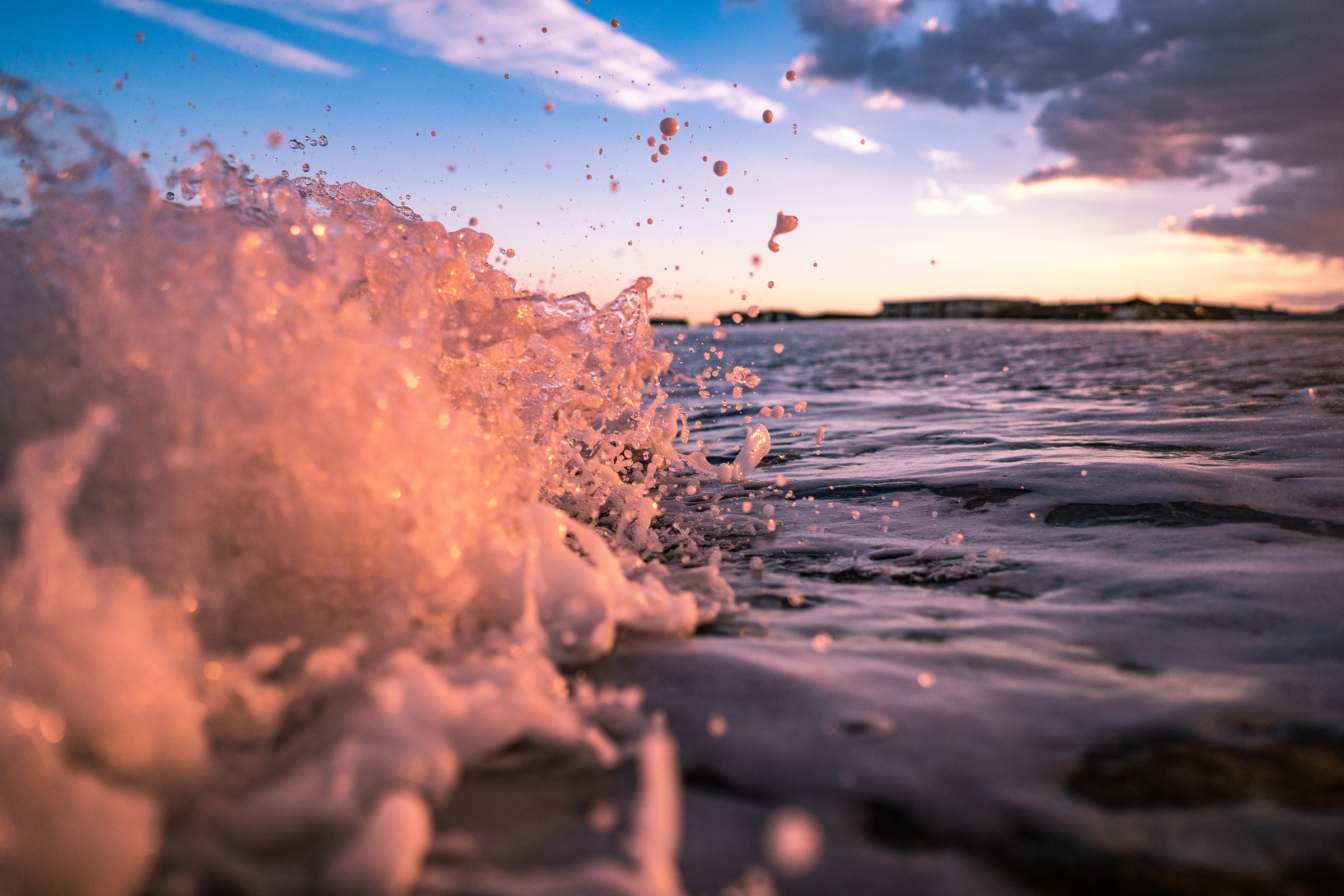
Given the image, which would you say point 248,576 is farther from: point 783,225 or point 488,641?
point 783,225

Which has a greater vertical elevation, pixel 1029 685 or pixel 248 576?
pixel 248 576

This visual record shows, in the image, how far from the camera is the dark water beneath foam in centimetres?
119

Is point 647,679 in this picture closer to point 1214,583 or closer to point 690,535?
point 690,535

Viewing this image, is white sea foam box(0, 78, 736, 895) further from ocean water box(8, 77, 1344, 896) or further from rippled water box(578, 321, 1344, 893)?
rippled water box(578, 321, 1344, 893)

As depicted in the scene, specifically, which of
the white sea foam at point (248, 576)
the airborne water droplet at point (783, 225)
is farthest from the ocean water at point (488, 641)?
the airborne water droplet at point (783, 225)

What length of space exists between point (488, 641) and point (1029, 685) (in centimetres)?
127

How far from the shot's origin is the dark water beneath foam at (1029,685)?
1.19 meters

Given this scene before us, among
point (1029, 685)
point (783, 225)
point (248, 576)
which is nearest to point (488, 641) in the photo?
point (248, 576)

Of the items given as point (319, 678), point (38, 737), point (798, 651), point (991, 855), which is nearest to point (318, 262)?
point (319, 678)

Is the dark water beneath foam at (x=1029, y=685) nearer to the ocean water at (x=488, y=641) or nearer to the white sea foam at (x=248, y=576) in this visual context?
the ocean water at (x=488, y=641)

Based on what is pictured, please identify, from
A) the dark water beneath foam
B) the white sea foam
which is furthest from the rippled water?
the white sea foam

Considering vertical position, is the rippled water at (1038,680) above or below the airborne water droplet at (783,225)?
below

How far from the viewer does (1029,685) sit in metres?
1.72

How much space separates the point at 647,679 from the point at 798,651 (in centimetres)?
41
